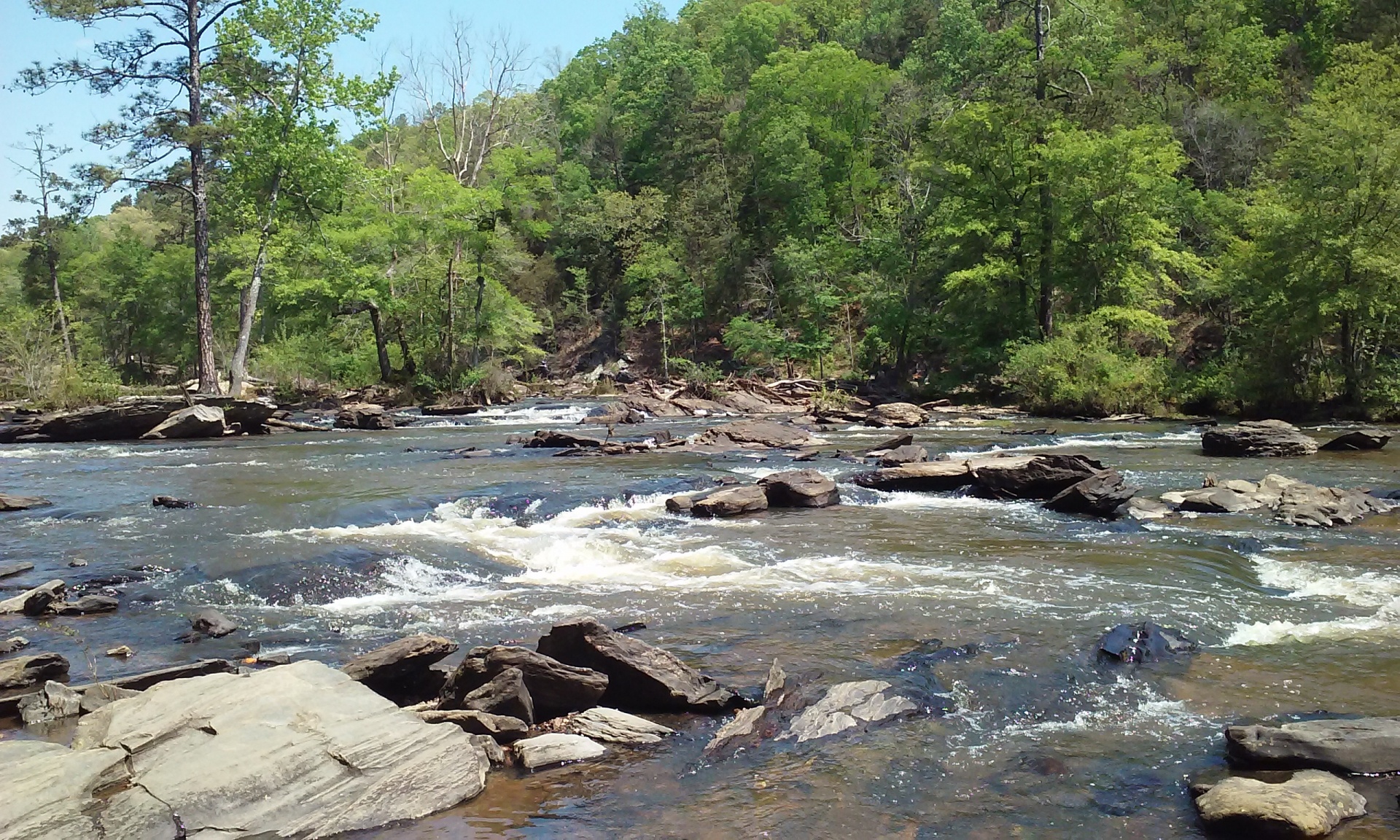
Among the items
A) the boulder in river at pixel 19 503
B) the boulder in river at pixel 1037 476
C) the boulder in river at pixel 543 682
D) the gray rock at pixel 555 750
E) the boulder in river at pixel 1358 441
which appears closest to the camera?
the gray rock at pixel 555 750

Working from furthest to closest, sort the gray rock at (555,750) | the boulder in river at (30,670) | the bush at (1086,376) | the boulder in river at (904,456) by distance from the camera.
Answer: the bush at (1086,376)
the boulder in river at (904,456)
the boulder in river at (30,670)
the gray rock at (555,750)

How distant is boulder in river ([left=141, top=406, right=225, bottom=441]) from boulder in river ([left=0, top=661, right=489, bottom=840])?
21.4 metres

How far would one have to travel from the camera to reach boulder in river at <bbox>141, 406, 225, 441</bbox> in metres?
24.0

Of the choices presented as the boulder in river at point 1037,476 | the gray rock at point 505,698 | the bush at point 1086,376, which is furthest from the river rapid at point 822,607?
the bush at point 1086,376

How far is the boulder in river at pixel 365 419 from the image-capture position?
27.2 m

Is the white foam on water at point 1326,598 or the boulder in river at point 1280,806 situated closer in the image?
the boulder in river at point 1280,806

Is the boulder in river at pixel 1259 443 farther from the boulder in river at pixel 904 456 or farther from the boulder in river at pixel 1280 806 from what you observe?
the boulder in river at pixel 1280 806

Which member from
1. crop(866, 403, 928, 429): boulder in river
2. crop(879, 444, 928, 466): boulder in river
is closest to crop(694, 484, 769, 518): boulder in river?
crop(879, 444, 928, 466): boulder in river

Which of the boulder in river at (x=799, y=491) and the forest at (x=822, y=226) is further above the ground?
the forest at (x=822, y=226)

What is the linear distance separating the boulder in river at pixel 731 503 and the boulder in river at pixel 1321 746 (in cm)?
868

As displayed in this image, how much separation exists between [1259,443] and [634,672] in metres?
16.5

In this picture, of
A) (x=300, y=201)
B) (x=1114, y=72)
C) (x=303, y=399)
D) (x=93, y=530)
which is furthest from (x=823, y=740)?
(x=1114, y=72)

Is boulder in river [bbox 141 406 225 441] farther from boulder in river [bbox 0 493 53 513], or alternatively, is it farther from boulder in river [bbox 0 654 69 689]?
boulder in river [bbox 0 654 69 689]

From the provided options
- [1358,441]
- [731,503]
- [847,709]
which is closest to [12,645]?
[847,709]
